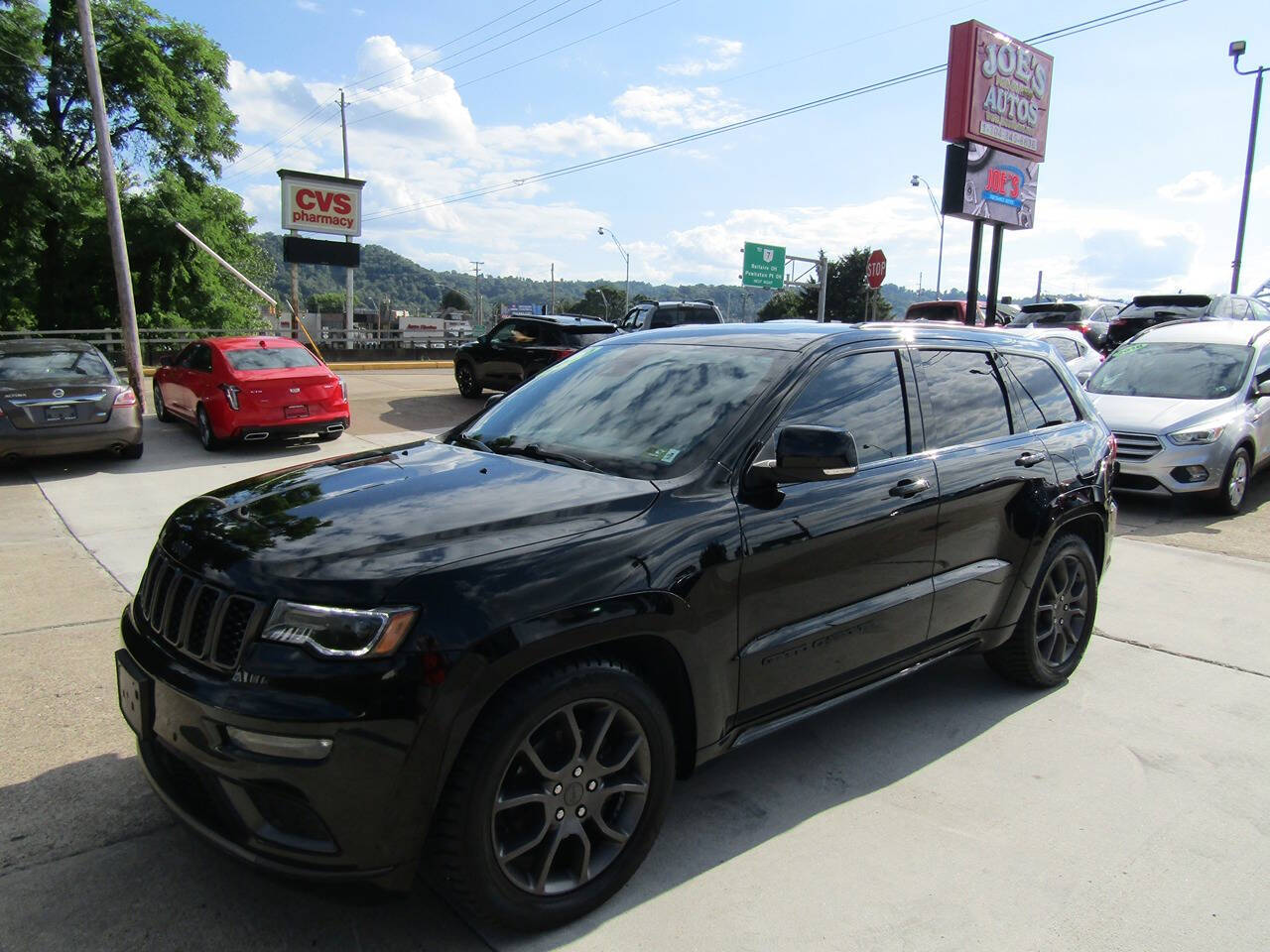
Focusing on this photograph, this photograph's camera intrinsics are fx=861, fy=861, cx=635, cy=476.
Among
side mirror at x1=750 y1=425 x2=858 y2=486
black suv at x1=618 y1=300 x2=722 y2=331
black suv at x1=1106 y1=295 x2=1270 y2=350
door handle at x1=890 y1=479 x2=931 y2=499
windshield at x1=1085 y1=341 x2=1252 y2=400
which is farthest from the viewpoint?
black suv at x1=1106 y1=295 x2=1270 y2=350

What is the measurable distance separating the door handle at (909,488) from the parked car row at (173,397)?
30.1 feet

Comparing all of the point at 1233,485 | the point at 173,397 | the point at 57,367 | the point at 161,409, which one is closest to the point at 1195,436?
the point at 1233,485

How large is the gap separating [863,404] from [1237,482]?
7.35 m

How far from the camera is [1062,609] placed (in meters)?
4.36

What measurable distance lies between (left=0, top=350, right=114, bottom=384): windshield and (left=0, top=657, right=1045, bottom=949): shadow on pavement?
7.75 meters

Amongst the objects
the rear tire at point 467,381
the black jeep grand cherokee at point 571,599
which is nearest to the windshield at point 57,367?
the rear tire at point 467,381

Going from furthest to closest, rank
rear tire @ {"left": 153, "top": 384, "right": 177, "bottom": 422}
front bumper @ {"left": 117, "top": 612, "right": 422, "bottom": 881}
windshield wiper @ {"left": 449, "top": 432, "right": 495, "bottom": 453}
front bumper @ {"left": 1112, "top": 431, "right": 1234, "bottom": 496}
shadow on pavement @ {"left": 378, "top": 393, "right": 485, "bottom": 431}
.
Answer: shadow on pavement @ {"left": 378, "top": 393, "right": 485, "bottom": 431}
rear tire @ {"left": 153, "top": 384, "right": 177, "bottom": 422}
front bumper @ {"left": 1112, "top": 431, "right": 1234, "bottom": 496}
windshield wiper @ {"left": 449, "top": 432, "right": 495, "bottom": 453}
front bumper @ {"left": 117, "top": 612, "right": 422, "bottom": 881}

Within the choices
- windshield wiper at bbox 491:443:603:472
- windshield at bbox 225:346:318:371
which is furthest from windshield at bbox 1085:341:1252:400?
windshield at bbox 225:346:318:371

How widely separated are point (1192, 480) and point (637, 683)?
26.3ft

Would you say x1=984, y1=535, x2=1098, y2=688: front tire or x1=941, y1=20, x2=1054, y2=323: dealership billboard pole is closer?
x1=984, y1=535, x2=1098, y2=688: front tire

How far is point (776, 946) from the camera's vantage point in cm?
250

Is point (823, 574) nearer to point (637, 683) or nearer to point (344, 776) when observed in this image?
point (637, 683)

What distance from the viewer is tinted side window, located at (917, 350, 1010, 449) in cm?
372

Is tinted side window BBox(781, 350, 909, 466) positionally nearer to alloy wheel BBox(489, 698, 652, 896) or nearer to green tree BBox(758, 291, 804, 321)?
alloy wheel BBox(489, 698, 652, 896)
